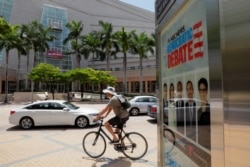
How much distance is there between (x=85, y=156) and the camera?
25.1ft

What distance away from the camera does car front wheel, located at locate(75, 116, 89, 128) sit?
1365 centimetres

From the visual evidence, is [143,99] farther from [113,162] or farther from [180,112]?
[180,112]

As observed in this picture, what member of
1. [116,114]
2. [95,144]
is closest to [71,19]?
[95,144]

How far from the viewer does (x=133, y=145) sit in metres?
7.03

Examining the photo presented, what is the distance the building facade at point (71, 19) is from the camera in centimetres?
6039

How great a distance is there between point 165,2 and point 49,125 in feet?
39.0

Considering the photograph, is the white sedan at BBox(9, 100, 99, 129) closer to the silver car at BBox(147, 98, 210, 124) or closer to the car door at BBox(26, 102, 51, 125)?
the car door at BBox(26, 102, 51, 125)

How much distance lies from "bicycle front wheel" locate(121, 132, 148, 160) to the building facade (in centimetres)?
4990

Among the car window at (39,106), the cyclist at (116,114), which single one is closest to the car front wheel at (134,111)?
the car window at (39,106)

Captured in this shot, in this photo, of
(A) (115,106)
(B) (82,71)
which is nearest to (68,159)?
(A) (115,106)

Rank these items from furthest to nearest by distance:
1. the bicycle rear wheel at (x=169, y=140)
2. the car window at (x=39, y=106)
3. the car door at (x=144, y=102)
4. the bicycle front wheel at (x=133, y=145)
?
1. the car door at (x=144, y=102)
2. the car window at (x=39, y=106)
3. the bicycle front wheel at (x=133, y=145)
4. the bicycle rear wheel at (x=169, y=140)

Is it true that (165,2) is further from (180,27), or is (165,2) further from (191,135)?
(191,135)

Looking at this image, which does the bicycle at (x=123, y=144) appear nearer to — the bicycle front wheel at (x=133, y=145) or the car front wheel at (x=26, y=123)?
the bicycle front wheel at (x=133, y=145)

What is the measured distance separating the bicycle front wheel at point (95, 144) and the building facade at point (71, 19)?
163ft
